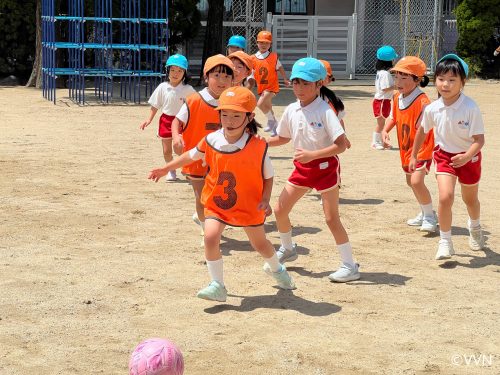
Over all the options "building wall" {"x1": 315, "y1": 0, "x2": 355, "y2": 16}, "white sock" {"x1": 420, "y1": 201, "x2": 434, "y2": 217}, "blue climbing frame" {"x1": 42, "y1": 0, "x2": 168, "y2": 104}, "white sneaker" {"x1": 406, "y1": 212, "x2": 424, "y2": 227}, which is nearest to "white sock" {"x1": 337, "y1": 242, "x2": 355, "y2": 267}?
"white sock" {"x1": 420, "y1": 201, "x2": 434, "y2": 217}

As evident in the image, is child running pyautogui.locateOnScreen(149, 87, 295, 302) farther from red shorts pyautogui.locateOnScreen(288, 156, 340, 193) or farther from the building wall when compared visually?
the building wall

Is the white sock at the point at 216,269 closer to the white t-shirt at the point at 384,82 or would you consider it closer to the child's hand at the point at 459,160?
the child's hand at the point at 459,160

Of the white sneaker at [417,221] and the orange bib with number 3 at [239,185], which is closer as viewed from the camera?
the orange bib with number 3 at [239,185]

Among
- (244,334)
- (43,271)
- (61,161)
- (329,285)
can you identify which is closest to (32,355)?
(244,334)

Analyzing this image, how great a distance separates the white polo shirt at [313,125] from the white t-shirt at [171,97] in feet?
12.6

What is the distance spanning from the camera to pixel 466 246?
7434 millimetres

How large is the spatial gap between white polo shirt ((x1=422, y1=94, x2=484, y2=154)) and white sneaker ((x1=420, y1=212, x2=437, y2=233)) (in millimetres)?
1146

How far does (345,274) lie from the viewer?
6.33 metres

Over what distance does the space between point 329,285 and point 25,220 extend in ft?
10.3

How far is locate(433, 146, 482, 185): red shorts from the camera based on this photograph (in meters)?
6.85

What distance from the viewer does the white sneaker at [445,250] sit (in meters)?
6.81

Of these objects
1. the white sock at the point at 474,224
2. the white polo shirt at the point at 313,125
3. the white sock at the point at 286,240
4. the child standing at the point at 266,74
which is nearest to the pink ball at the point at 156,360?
the white polo shirt at the point at 313,125

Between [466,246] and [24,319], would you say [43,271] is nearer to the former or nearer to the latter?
[24,319]

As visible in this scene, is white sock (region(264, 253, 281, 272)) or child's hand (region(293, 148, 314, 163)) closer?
white sock (region(264, 253, 281, 272))
